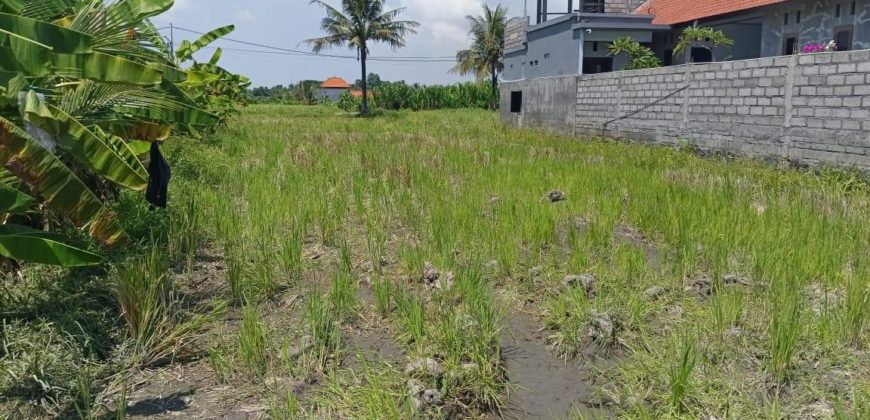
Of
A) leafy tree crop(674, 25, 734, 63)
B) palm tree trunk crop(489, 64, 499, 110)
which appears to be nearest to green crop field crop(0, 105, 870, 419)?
leafy tree crop(674, 25, 734, 63)

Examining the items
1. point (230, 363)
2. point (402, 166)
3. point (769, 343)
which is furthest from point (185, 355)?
point (402, 166)

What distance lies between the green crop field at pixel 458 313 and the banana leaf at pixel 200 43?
5.21 ft

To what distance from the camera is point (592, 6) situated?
19.5 m

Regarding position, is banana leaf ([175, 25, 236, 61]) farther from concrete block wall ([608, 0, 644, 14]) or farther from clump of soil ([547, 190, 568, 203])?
concrete block wall ([608, 0, 644, 14])

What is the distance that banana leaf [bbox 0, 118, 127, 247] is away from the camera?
2129mm

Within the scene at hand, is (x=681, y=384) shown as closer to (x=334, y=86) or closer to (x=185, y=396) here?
(x=185, y=396)

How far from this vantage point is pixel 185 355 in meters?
2.55

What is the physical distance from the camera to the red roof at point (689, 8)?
567 inches

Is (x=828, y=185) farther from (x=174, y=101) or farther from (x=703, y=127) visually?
(x=174, y=101)

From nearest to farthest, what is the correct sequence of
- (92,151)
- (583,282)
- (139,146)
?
1. (92,151)
2. (583,282)
3. (139,146)

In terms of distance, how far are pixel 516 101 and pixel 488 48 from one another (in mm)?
18256

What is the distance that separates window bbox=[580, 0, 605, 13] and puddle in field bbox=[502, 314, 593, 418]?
1818 centimetres

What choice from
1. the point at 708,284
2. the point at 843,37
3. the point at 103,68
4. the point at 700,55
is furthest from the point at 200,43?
the point at 700,55

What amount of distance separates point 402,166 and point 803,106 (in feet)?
16.1
